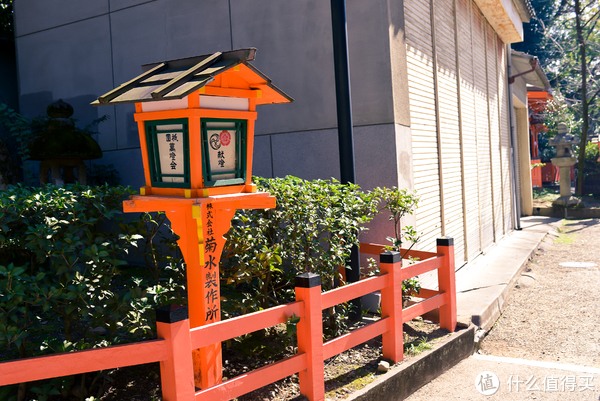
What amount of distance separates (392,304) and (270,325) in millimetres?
1501

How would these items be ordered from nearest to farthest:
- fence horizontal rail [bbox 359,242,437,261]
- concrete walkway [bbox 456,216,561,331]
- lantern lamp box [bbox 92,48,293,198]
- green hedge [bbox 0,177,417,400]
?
lantern lamp box [bbox 92,48,293,198] < green hedge [bbox 0,177,417,400] < fence horizontal rail [bbox 359,242,437,261] < concrete walkway [bbox 456,216,561,331]

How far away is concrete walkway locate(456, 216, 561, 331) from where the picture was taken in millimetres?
6590

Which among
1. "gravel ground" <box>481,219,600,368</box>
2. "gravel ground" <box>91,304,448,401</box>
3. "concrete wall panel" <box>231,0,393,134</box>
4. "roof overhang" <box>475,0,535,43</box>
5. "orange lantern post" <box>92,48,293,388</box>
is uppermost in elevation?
"roof overhang" <box>475,0,535,43</box>

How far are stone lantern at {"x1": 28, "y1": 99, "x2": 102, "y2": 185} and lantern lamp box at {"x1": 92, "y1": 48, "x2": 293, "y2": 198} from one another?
14.5 feet

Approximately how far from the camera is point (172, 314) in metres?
2.56

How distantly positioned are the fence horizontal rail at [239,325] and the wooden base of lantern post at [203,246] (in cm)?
26

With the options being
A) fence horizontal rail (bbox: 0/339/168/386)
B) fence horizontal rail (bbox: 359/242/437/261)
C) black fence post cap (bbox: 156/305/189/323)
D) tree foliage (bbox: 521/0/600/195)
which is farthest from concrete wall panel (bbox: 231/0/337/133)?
tree foliage (bbox: 521/0/600/195)

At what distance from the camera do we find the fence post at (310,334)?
3.46 m

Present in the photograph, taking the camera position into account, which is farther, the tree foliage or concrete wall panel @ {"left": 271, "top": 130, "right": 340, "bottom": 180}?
the tree foliage

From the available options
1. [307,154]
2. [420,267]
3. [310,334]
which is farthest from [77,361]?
[307,154]

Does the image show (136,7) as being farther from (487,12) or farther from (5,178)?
(487,12)

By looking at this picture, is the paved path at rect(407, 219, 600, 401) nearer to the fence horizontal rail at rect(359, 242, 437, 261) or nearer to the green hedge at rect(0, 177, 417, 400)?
the fence horizontal rail at rect(359, 242, 437, 261)

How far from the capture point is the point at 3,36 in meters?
10.3

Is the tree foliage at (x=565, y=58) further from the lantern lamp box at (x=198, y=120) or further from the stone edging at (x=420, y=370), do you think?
the lantern lamp box at (x=198, y=120)
